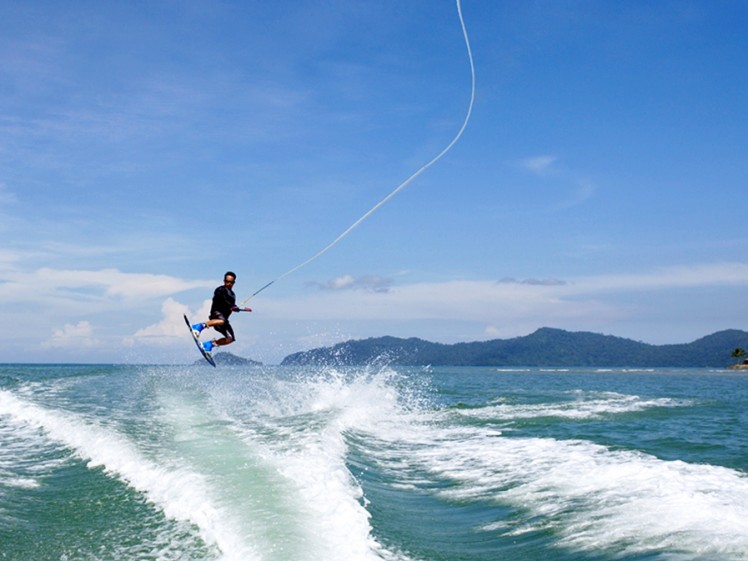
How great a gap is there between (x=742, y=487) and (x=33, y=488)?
34.4 feet

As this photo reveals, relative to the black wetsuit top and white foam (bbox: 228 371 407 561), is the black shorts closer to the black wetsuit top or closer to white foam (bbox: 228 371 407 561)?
the black wetsuit top

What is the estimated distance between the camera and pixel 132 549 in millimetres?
6953

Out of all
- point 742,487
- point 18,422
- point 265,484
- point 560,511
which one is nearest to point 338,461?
point 265,484

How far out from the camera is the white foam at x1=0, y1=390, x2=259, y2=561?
7.21 metres

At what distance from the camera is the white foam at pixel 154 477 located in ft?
23.7

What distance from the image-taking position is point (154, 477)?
396 inches

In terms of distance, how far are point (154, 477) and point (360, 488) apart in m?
3.08

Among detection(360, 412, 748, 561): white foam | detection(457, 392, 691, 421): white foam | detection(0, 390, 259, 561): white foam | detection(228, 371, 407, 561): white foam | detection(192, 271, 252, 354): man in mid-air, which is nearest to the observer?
detection(228, 371, 407, 561): white foam

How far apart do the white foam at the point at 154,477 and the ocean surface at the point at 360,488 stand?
0.10 feet

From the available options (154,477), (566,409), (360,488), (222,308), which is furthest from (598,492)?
(566,409)

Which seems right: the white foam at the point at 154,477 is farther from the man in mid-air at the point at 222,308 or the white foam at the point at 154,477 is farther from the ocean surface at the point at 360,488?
the man in mid-air at the point at 222,308

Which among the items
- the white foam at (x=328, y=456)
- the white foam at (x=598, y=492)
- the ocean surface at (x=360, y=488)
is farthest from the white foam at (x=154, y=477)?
the white foam at (x=598, y=492)

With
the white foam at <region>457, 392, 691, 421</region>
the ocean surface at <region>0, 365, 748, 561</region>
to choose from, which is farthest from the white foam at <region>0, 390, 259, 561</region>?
the white foam at <region>457, 392, 691, 421</region>

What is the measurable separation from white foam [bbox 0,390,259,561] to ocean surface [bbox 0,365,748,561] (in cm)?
3
